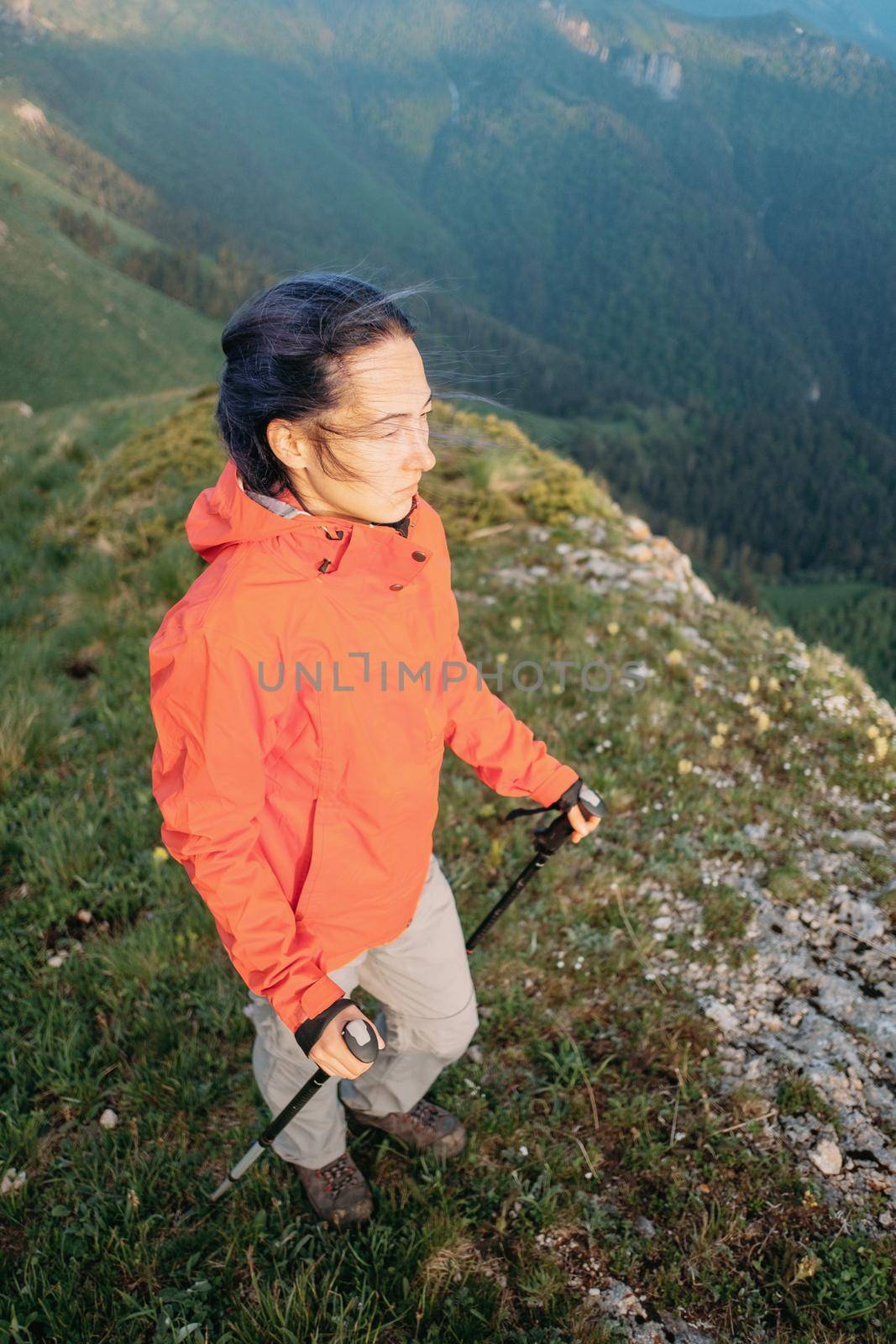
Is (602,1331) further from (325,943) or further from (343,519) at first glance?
(343,519)

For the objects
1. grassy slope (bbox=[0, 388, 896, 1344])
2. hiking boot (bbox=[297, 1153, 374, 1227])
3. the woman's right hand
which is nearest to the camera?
the woman's right hand

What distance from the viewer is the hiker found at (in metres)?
1.82

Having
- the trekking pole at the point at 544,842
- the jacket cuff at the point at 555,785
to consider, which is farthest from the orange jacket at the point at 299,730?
the trekking pole at the point at 544,842

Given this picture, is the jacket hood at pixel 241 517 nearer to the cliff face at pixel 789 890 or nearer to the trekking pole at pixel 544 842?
the trekking pole at pixel 544 842

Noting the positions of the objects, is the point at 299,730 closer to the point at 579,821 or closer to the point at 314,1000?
the point at 314,1000

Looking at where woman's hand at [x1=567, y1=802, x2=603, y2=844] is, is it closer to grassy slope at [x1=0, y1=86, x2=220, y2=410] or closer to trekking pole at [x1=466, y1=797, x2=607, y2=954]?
trekking pole at [x1=466, y1=797, x2=607, y2=954]

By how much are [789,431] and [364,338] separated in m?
155

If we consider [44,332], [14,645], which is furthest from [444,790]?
[44,332]

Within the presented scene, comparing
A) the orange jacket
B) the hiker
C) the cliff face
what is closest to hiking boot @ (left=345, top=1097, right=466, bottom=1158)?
the hiker

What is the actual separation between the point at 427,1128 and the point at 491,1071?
0.39 meters

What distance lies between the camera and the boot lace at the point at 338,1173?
2.54 meters

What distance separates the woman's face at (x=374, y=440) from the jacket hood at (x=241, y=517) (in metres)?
0.07

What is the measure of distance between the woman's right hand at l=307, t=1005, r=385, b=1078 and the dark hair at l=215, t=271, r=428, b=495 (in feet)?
4.31

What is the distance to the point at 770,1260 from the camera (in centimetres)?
241
